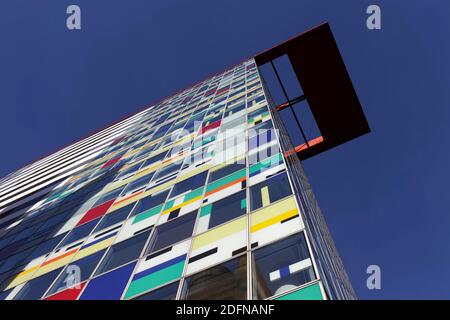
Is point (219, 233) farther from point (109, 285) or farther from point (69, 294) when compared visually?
point (69, 294)

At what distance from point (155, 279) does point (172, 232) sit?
6.76ft

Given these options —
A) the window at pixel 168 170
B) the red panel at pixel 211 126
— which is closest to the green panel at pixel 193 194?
the window at pixel 168 170

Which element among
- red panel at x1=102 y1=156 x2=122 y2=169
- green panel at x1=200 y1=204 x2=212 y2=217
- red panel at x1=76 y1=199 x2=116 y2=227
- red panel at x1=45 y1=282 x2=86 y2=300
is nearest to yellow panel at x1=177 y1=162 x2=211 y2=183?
red panel at x1=76 y1=199 x2=116 y2=227

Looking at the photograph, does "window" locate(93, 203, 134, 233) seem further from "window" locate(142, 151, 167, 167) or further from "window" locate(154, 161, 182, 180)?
"window" locate(142, 151, 167, 167)

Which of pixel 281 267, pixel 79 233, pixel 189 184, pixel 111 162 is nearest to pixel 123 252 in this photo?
pixel 189 184

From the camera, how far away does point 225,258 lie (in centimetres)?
780

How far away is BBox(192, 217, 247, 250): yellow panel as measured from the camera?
8725mm

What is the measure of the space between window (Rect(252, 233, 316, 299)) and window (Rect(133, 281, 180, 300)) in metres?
1.53

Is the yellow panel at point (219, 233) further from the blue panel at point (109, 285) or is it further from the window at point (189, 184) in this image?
the window at point (189, 184)

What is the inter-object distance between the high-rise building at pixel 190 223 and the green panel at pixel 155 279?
0.03 m

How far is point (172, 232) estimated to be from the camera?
10141 mm

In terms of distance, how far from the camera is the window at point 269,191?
9.42 metres
